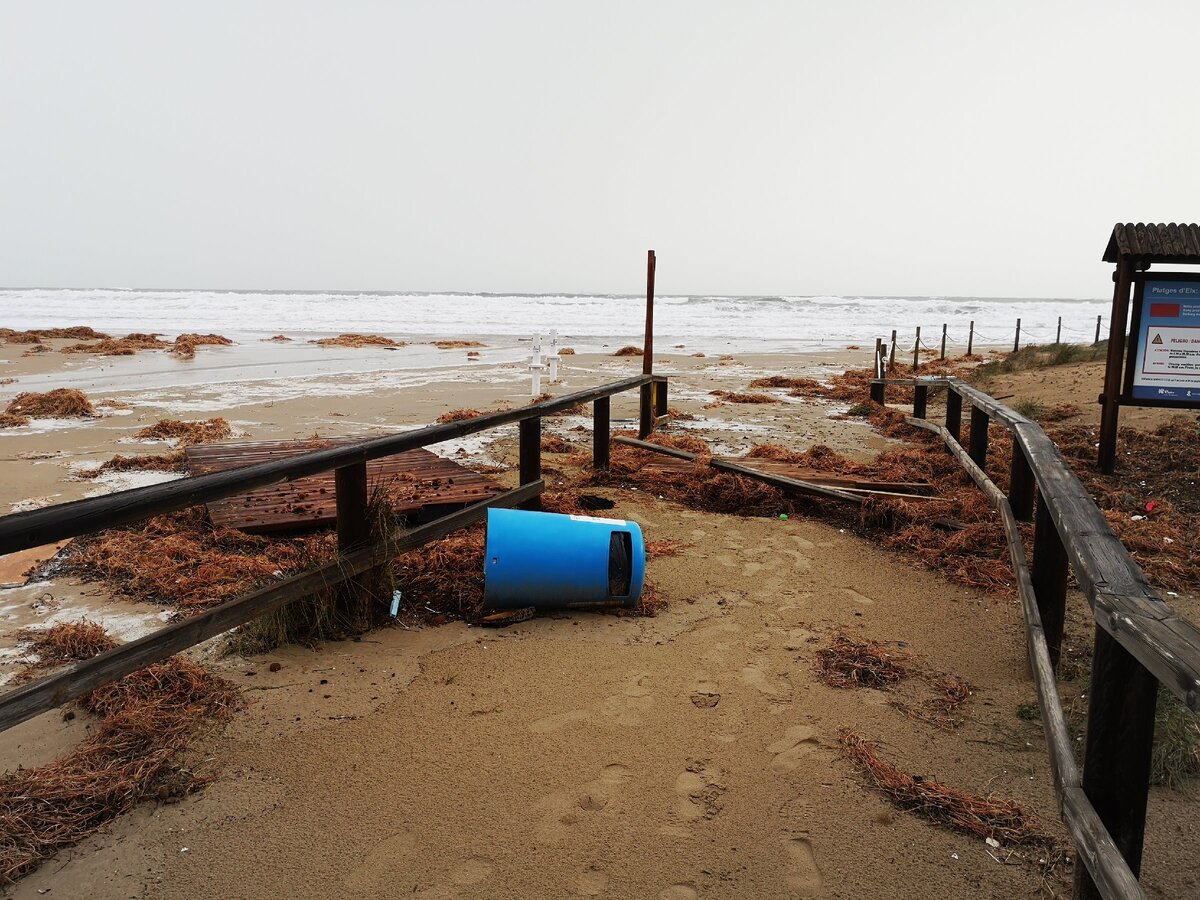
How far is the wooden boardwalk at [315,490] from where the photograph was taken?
596cm

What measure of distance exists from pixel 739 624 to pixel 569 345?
26.7 m

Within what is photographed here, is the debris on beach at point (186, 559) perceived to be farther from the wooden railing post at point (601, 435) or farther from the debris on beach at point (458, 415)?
the debris on beach at point (458, 415)

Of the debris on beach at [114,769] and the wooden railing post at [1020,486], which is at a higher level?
the wooden railing post at [1020,486]

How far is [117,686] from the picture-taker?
3.49 metres

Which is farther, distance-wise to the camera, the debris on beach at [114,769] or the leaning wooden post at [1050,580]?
the leaning wooden post at [1050,580]

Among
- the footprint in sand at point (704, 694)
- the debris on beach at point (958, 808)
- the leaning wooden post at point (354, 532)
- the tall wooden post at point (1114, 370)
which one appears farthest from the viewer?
the tall wooden post at point (1114, 370)

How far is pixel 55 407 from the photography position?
37.3 feet

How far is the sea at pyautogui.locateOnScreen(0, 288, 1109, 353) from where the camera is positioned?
37.0m

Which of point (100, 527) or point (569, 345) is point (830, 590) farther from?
point (569, 345)

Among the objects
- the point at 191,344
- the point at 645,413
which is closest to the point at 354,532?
the point at 645,413

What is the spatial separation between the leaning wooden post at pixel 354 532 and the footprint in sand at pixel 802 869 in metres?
2.45

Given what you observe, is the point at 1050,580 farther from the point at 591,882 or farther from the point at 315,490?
the point at 315,490

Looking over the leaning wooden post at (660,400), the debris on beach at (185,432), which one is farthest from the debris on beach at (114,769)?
the leaning wooden post at (660,400)

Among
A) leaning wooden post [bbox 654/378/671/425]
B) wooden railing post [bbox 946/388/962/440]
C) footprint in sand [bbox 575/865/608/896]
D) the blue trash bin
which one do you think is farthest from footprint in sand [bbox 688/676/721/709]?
leaning wooden post [bbox 654/378/671/425]
